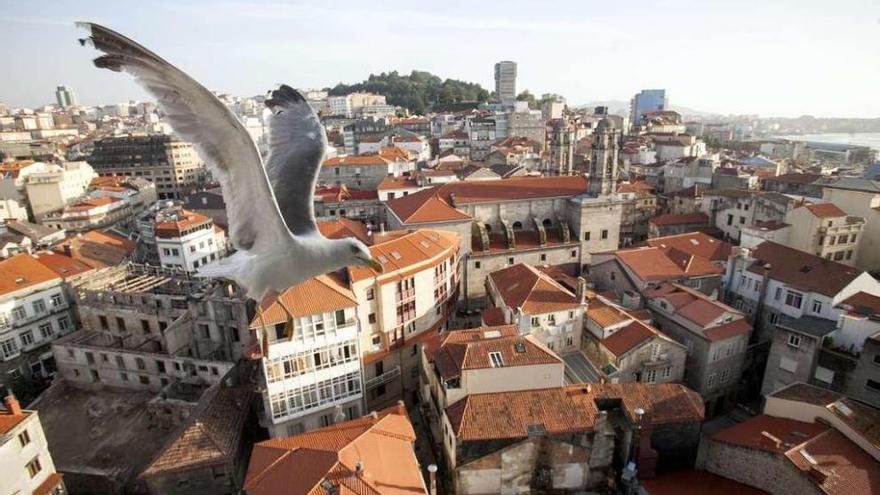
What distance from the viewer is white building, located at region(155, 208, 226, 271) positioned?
41094mm

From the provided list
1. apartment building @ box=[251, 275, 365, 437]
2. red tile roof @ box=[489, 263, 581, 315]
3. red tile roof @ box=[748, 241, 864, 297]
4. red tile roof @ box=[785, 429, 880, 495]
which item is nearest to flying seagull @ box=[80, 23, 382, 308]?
apartment building @ box=[251, 275, 365, 437]

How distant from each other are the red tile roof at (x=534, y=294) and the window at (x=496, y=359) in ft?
16.1

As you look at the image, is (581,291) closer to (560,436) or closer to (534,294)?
(534,294)

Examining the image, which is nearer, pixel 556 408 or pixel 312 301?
pixel 556 408

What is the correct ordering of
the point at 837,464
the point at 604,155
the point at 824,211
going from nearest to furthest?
1. the point at 837,464
2. the point at 824,211
3. the point at 604,155

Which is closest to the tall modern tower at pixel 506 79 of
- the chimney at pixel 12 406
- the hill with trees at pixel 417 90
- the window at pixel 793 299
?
the hill with trees at pixel 417 90

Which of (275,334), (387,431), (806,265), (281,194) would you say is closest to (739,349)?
(806,265)

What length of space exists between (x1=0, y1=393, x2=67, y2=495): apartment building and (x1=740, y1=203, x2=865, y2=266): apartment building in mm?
43446

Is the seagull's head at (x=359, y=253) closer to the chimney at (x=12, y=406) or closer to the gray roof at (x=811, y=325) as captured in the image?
the chimney at (x=12, y=406)

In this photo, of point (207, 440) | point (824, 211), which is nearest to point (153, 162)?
point (207, 440)

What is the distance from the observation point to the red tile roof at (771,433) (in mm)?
17391

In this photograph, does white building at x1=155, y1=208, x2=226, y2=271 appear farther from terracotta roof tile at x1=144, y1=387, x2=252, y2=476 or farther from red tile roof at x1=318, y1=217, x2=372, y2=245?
terracotta roof tile at x1=144, y1=387, x2=252, y2=476

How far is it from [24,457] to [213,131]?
2168 centimetres

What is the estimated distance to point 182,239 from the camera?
134ft
